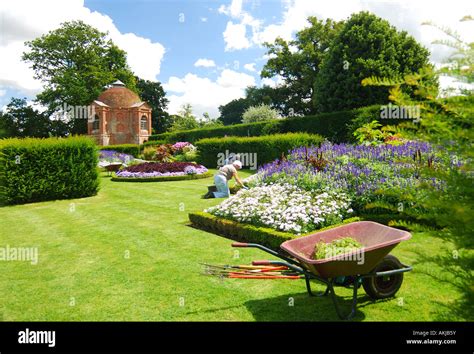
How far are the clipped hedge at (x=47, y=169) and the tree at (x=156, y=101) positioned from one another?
57.8m

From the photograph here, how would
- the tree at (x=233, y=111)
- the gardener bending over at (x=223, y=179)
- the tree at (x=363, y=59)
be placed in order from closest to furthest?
1. the gardener bending over at (x=223, y=179)
2. the tree at (x=363, y=59)
3. the tree at (x=233, y=111)

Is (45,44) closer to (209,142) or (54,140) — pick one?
(209,142)

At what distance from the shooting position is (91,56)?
167ft

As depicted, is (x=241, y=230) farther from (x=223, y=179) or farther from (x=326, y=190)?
(x=223, y=179)

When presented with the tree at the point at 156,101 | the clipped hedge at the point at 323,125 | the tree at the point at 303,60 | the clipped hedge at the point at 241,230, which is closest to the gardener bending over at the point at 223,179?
the clipped hedge at the point at 241,230

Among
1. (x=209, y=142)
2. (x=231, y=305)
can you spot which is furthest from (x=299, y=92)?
(x=231, y=305)

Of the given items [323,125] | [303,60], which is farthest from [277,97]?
[323,125]

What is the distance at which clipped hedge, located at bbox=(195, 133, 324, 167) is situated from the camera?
61.5 feet

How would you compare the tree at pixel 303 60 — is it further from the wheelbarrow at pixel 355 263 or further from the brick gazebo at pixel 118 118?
the wheelbarrow at pixel 355 263

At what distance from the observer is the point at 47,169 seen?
512 inches

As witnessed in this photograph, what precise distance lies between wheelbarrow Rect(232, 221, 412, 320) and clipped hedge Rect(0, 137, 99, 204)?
11070 mm

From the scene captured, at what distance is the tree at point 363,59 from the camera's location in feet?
75.0

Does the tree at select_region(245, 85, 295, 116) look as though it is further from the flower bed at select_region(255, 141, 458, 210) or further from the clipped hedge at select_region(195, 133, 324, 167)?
the flower bed at select_region(255, 141, 458, 210)

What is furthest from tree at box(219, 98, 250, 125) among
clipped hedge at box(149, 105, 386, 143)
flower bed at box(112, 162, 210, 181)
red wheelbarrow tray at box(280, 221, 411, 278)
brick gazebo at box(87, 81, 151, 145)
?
red wheelbarrow tray at box(280, 221, 411, 278)
